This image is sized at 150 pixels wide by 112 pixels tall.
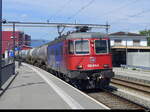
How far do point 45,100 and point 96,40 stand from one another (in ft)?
18.6

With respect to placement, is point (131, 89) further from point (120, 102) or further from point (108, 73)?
point (120, 102)

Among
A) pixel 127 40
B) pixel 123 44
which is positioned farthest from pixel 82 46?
pixel 127 40

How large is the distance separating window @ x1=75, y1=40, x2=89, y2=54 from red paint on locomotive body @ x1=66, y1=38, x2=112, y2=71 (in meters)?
0.16

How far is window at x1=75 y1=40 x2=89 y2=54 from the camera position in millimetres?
14891

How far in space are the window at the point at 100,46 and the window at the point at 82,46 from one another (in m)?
0.53

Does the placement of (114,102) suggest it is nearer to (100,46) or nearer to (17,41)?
(100,46)

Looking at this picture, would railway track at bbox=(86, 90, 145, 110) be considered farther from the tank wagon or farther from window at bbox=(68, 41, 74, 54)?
window at bbox=(68, 41, 74, 54)

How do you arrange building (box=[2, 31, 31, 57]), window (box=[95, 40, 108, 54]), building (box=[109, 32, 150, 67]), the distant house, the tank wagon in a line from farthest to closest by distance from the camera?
the distant house, building (box=[2, 31, 31, 57]), building (box=[109, 32, 150, 67]), window (box=[95, 40, 108, 54]), the tank wagon

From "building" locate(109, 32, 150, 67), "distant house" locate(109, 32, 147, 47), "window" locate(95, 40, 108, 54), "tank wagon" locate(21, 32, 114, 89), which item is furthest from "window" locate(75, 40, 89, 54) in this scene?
"distant house" locate(109, 32, 147, 47)

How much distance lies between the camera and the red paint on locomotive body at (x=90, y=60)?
14664 millimetres

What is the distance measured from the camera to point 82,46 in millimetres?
15000

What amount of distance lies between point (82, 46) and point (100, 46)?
959 millimetres

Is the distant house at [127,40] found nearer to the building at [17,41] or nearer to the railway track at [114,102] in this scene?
the building at [17,41]

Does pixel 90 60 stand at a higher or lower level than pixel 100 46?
lower
